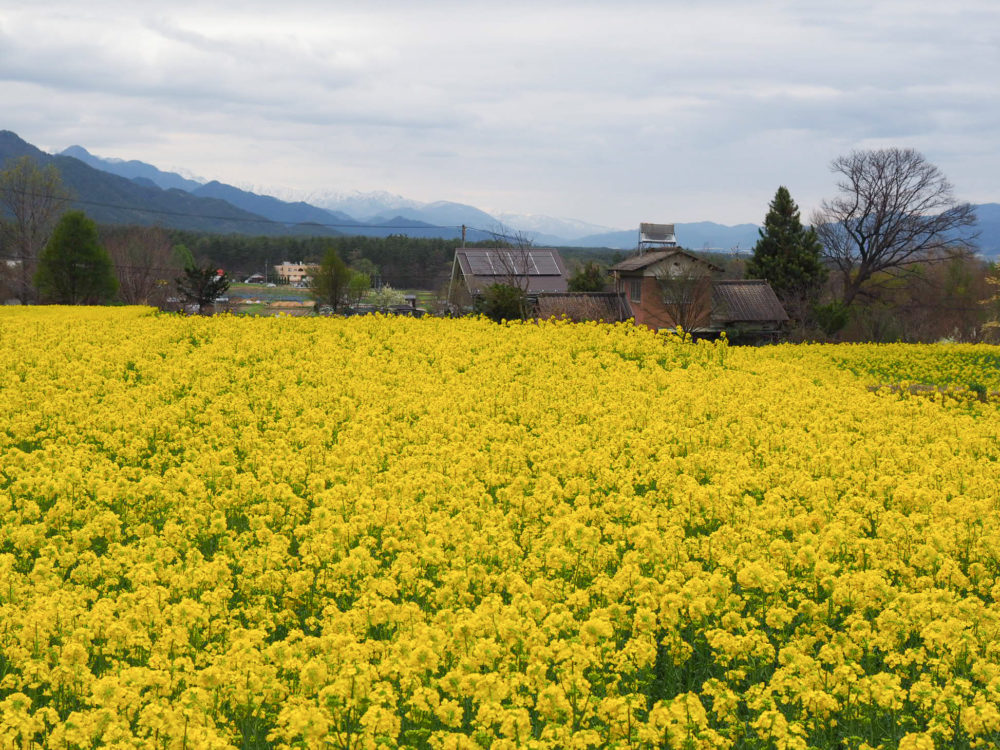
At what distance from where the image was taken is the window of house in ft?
187

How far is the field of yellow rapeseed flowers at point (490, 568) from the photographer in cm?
672

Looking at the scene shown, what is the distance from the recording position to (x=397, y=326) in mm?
31578

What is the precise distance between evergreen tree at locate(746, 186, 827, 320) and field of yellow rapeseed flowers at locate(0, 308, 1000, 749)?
42.2 metres

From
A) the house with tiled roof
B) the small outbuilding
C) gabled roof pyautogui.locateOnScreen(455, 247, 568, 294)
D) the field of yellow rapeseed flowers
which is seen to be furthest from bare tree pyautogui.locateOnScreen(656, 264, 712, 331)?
the field of yellow rapeseed flowers

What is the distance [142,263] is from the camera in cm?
9838

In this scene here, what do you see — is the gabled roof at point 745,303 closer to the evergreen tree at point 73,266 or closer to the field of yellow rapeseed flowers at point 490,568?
the field of yellow rapeseed flowers at point 490,568

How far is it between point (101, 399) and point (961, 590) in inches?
659

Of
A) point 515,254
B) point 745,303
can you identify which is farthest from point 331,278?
point 745,303

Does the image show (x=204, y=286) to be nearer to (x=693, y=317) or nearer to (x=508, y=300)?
(x=508, y=300)

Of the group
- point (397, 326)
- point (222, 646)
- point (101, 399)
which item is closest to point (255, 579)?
point (222, 646)

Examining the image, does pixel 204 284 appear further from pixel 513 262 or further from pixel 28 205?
→ pixel 28 205

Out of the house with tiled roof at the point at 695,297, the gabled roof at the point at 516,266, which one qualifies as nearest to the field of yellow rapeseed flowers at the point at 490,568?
the house with tiled roof at the point at 695,297

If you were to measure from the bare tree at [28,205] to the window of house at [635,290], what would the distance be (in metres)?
63.3

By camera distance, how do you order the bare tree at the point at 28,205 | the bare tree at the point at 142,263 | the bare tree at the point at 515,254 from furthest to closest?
the bare tree at the point at 28,205 < the bare tree at the point at 515,254 < the bare tree at the point at 142,263
